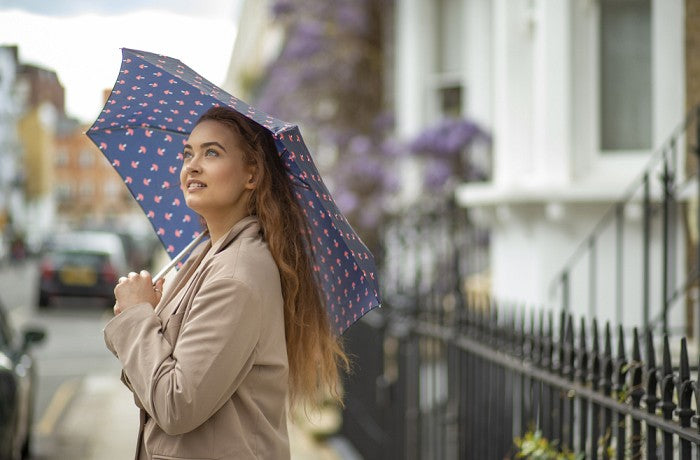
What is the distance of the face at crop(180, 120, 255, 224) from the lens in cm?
246

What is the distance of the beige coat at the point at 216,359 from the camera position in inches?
87.4

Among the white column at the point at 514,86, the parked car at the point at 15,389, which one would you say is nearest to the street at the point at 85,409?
the parked car at the point at 15,389

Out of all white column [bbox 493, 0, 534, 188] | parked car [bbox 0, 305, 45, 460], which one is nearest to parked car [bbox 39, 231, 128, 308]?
parked car [bbox 0, 305, 45, 460]

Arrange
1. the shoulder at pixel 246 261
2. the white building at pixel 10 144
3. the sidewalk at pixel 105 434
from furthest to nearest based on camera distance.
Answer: the white building at pixel 10 144
the sidewalk at pixel 105 434
the shoulder at pixel 246 261

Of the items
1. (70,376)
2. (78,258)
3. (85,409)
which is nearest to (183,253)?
(85,409)

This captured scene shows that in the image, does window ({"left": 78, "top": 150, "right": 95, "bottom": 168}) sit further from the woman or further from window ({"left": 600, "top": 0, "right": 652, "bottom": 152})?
the woman

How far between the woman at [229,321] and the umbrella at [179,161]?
89mm

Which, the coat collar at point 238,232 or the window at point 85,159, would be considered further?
the window at point 85,159

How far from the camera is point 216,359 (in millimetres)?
2211

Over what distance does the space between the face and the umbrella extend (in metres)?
0.09

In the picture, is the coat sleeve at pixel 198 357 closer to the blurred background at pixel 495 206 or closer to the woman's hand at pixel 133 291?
the woman's hand at pixel 133 291

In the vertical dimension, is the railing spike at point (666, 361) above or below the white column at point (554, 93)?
below

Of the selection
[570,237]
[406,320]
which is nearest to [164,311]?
[406,320]

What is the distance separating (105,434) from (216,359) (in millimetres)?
7104
